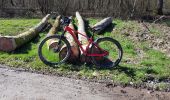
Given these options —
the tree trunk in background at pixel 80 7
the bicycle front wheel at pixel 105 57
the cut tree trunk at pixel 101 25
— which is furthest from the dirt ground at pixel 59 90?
the tree trunk in background at pixel 80 7

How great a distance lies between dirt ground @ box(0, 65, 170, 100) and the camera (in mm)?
7379

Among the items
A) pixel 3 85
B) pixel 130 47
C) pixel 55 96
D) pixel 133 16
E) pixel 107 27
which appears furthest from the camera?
pixel 133 16

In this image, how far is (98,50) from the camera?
355 inches

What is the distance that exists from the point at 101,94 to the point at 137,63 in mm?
2260

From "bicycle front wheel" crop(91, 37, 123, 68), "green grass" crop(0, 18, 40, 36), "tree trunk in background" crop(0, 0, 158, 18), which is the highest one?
"tree trunk in background" crop(0, 0, 158, 18)

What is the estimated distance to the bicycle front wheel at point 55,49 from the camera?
29.7 ft

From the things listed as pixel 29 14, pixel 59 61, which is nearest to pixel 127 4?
pixel 29 14

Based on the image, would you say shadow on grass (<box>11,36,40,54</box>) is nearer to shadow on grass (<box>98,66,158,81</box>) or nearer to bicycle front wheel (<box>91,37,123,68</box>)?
bicycle front wheel (<box>91,37,123,68</box>)

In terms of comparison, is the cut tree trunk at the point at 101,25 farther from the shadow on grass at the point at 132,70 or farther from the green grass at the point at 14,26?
the shadow on grass at the point at 132,70

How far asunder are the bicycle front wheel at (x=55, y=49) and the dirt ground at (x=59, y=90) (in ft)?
2.30

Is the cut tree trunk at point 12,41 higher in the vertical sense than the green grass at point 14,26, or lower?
lower

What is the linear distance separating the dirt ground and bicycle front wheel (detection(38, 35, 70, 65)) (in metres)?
0.70

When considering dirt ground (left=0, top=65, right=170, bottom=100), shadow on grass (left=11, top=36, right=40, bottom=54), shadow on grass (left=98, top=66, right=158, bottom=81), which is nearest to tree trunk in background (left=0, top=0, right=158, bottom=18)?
shadow on grass (left=11, top=36, right=40, bottom=54)

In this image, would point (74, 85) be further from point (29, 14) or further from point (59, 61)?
point (29, 14)
